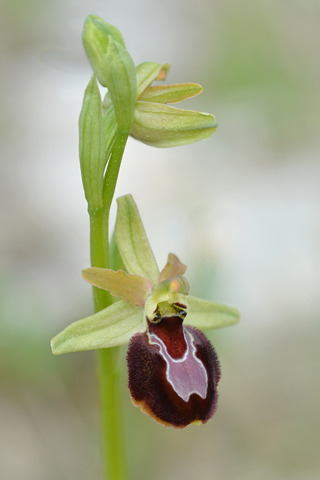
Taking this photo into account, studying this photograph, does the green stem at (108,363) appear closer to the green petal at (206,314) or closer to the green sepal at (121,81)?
the green sepal at (121,81)

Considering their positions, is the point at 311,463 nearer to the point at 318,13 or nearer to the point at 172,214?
the point at 172,214

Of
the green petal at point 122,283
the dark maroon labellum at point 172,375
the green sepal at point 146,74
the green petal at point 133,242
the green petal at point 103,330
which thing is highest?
the green sepal at point 146,74

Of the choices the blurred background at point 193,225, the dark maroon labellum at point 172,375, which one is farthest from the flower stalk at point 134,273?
the blurred background at point 193,225

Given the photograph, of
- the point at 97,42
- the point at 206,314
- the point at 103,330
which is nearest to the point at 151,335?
the point at 103,330

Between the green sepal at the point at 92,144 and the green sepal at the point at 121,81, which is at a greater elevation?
the green sepal at the point at 121,81

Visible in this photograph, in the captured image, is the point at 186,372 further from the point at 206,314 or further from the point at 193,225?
the point at 193,225

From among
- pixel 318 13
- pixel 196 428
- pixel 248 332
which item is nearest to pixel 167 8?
pixel 318 13
